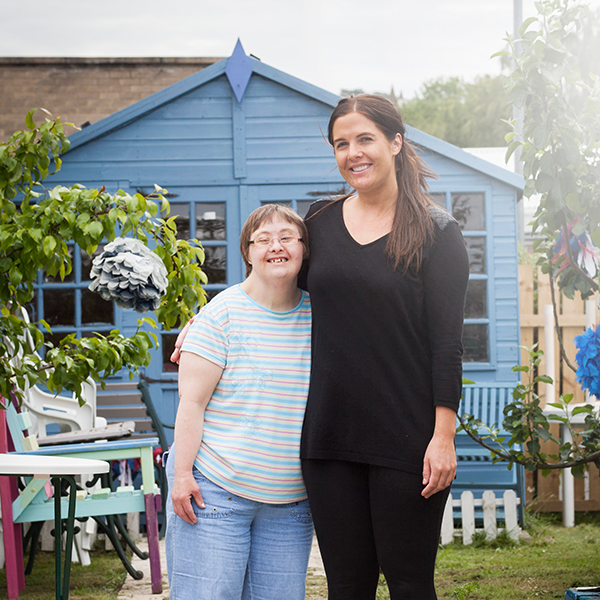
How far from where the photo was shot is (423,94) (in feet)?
123

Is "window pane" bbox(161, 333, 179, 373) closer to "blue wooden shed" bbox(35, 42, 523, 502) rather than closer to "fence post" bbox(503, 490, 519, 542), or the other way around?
"blue wooden shed" bbox(35, 42, 523, 502)

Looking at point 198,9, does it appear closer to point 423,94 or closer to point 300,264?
point 423,94

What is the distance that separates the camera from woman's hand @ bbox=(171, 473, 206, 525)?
1747mm

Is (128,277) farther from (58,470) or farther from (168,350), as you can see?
(168,350)

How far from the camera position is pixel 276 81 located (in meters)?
5.05

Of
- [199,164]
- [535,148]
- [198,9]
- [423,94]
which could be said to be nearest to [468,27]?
[423,94]

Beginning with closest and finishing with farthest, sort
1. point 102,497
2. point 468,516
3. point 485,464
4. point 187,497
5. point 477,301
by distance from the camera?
point 187,497 → point 102,497 → point 468,516 → point 485,464 → point 477,301

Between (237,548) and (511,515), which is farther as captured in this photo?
(511,515)

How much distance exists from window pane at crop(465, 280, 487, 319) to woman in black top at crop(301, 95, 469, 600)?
11.5 ft

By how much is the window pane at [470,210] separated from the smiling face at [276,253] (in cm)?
351

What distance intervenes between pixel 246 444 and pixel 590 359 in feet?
4.84

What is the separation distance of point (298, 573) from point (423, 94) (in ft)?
126

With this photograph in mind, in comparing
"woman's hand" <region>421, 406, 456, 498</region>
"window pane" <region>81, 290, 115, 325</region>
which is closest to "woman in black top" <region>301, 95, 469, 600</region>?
"woman's hand" <region>421, 406, 456, 498</region>

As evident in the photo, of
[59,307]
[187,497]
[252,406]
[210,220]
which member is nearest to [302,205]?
[210,220]
